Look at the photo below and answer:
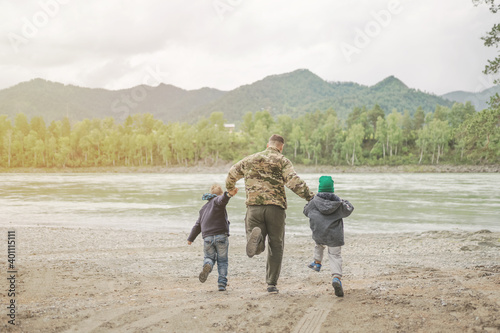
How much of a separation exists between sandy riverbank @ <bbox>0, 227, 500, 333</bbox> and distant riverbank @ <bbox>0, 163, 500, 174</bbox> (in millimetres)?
103535

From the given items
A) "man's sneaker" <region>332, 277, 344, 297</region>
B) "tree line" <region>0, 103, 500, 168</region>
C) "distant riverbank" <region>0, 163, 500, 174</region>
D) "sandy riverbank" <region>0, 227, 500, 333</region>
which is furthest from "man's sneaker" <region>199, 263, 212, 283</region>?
"tree line" <region>0, 103, 500, 168</region>

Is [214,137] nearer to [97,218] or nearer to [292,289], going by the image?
[97,218]

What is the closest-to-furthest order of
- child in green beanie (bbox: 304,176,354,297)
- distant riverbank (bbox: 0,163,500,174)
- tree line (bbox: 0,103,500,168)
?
child in green beanie (bbox: 304,176,354,297)
distant riverbank (bbox: 0,163,500,174)
tree line (bbox: 0,103,500,168)

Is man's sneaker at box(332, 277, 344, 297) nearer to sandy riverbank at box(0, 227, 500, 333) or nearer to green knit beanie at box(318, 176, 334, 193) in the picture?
sandy riverbank at box(0, 227, 500, 333)

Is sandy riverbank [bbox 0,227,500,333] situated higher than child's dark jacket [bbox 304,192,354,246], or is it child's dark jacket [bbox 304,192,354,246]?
child's dark jacket [bbox 304,192,354,246]

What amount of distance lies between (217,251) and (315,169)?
4635 inches

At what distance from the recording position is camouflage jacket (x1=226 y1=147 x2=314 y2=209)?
6.15 metres

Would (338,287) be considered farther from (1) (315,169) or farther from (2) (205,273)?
(1) (315,169)

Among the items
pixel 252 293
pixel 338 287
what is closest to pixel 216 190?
pixel 252 293

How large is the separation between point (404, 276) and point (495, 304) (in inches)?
95.8

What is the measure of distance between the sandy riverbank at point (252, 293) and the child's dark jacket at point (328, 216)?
2.80ft

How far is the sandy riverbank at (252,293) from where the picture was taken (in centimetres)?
502

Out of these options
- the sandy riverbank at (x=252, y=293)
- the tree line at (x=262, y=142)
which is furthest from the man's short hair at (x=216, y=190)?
the tree line at (x=262, y=142)

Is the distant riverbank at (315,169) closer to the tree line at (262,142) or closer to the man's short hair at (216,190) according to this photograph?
the tree line at (262,142)
